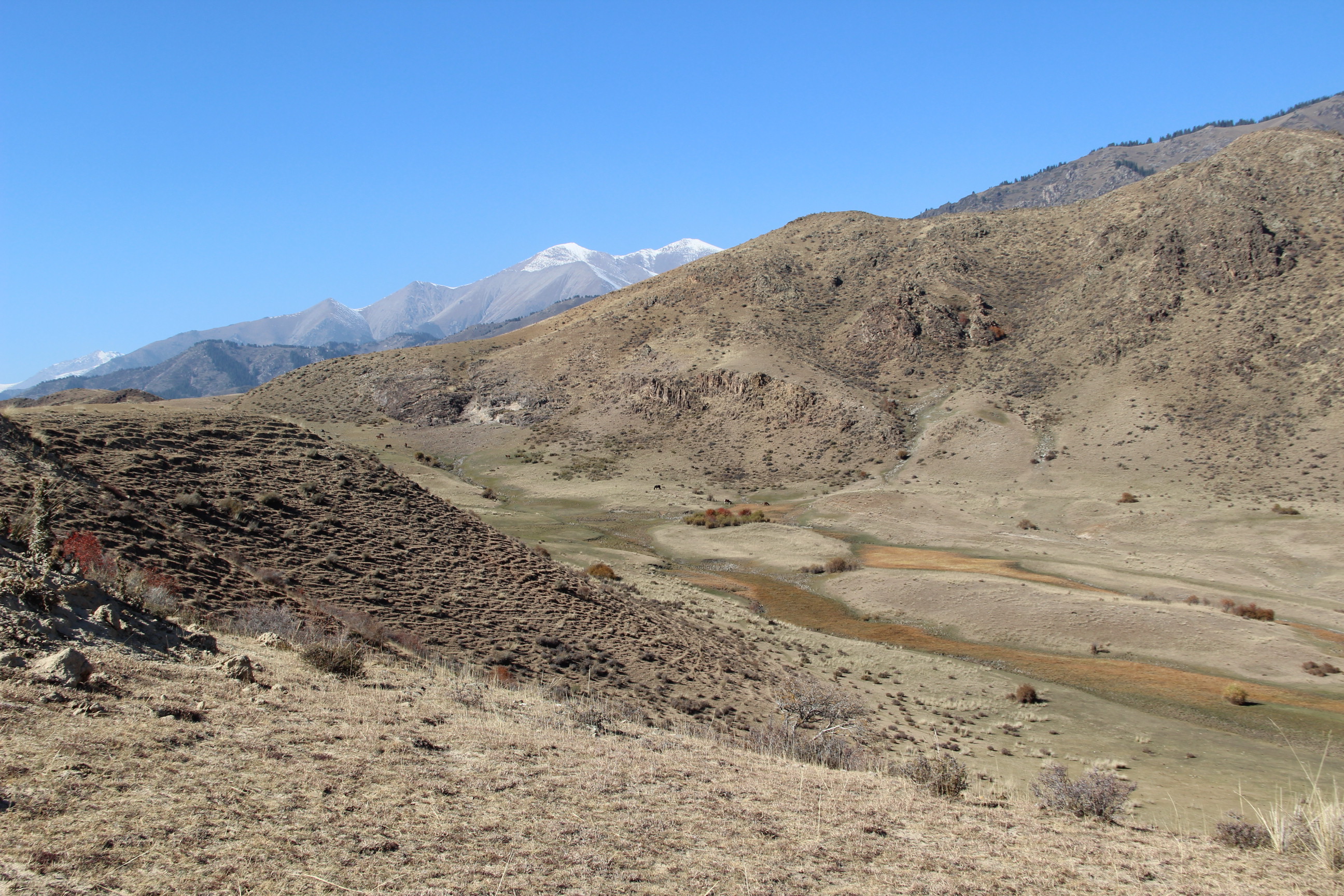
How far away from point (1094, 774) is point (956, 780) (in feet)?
8.92

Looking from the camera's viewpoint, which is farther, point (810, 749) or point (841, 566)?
point (841, 566)

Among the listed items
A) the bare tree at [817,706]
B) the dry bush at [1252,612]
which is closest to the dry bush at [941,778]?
the bare tree at [817,706]

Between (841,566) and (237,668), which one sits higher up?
(237,668)

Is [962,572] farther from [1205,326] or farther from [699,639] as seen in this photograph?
[1205,326]

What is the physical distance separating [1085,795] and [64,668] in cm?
1374

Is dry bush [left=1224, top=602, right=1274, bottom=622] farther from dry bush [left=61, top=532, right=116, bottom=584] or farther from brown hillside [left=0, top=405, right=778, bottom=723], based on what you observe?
dry bush [left=61, top=532, right=116, bottom=584]

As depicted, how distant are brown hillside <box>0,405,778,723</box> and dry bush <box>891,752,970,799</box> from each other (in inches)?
261

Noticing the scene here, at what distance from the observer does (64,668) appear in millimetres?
8312

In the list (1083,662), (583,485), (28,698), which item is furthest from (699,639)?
(583,485)

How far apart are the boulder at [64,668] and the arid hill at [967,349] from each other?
7074 cm

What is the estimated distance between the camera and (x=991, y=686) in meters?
26.2

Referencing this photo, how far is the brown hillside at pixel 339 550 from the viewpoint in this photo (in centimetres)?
1770

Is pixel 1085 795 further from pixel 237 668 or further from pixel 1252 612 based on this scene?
pixel 1252 612

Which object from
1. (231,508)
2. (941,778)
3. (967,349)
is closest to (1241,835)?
(941,778)
